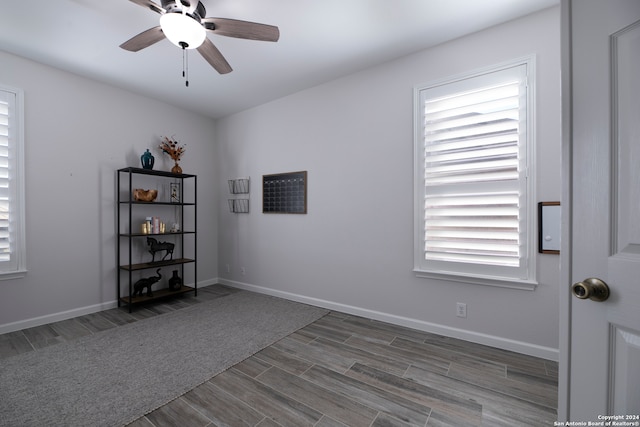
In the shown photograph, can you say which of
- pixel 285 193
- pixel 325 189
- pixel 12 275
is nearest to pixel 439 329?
pixel 325 189

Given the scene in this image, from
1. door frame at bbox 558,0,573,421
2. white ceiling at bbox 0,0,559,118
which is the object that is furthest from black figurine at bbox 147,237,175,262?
door frame at bbox 558,0,573,421

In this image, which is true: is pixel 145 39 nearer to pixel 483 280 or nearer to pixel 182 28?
pixel 182 28

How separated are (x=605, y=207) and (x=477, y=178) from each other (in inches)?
66.7

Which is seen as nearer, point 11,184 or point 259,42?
point 259,42

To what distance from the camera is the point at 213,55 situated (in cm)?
230

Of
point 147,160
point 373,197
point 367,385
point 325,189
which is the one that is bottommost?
point 367,385

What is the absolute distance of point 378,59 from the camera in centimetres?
291

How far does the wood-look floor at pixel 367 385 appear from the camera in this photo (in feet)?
5.29

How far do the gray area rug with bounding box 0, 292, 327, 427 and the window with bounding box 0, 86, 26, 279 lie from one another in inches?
43.0

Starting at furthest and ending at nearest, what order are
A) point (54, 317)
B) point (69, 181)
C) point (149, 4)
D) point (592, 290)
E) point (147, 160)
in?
point (147, 160) → point (69, 181) → point (54, 317) → point (149, 4) → point (592, 290)

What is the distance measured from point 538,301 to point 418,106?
6.61 ft

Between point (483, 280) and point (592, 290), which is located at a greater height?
point (592, 290)

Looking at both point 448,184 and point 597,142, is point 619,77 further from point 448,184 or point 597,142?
point 448,184

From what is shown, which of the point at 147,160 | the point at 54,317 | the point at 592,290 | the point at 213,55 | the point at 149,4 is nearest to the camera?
the point at 592,290
